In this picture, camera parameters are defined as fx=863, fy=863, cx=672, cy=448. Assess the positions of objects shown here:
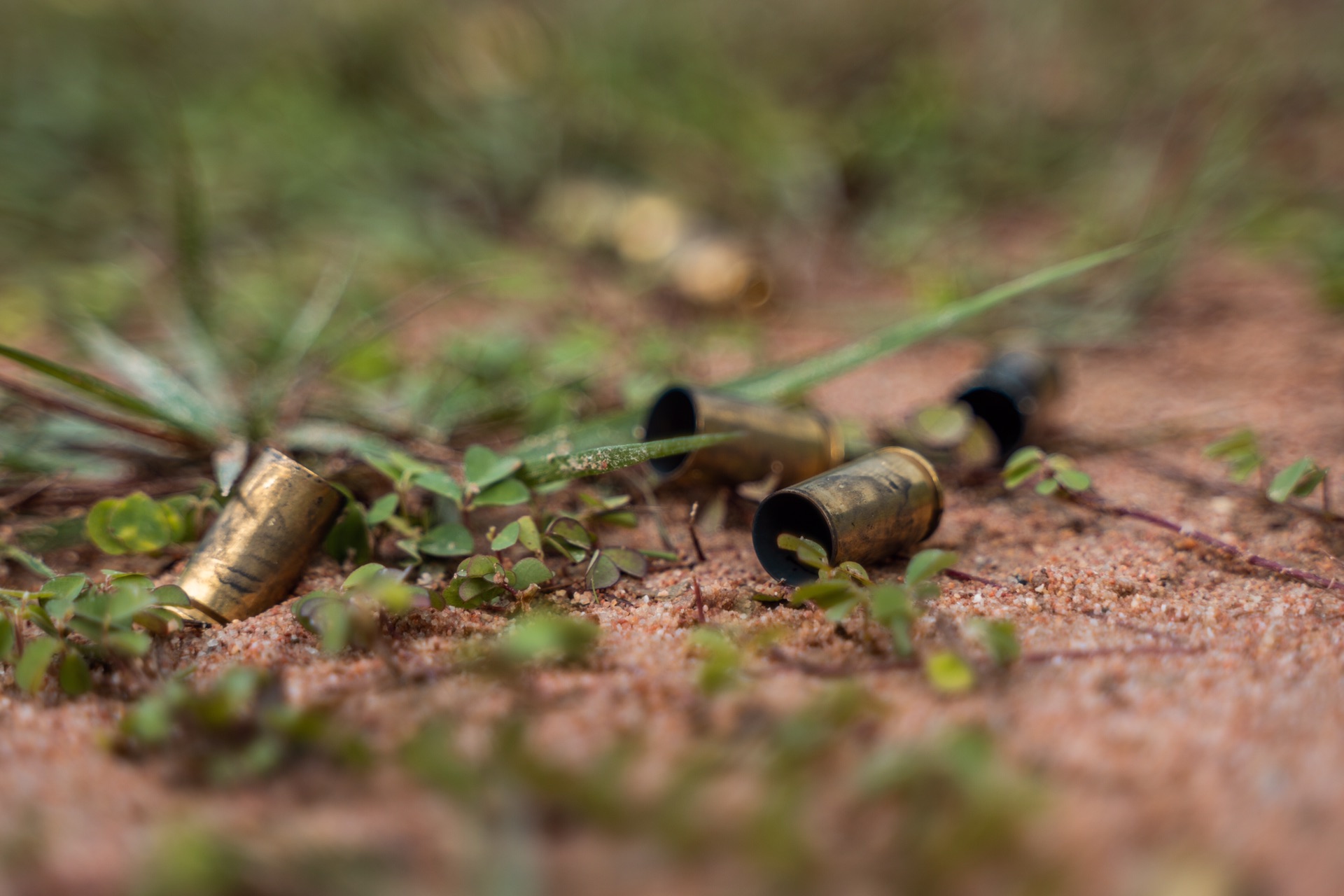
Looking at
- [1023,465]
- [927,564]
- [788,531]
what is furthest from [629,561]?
[1023,465]

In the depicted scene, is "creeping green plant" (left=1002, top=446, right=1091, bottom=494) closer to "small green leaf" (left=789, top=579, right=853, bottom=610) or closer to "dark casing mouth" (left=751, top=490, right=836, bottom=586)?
"dark casing mouth" (left=751, top=490, right=836, bottom=586)

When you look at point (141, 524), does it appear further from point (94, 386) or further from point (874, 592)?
point (874, 592)

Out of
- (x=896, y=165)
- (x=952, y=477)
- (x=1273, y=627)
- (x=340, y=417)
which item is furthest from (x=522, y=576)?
(x=896, y=165)

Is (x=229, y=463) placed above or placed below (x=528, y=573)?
above

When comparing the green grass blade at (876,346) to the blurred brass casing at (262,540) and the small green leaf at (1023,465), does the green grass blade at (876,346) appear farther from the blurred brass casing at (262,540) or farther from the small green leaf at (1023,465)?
the blurred brass casing at (262,540)

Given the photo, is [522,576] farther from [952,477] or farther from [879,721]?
[952,477]
